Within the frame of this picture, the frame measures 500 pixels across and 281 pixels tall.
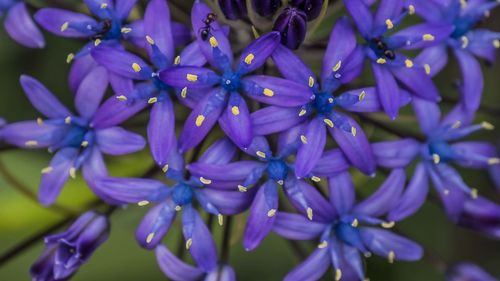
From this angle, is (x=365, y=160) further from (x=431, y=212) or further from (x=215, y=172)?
(x=431, y=212)

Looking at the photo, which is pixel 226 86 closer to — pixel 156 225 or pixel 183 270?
pixel 156 225

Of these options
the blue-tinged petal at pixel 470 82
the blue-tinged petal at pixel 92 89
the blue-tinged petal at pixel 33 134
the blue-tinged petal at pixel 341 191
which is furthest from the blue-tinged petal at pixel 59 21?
the blue-tinged petal at pixel 470 82

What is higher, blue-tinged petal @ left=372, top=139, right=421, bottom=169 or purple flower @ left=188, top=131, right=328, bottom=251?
purple flower @ left=188, top=131, right=328, bottom=251

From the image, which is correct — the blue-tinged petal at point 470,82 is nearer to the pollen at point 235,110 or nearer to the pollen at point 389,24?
the pollen at point 389,24

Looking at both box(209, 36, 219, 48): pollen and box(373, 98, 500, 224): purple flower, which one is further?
box(373, 98, 500, 224): purple flower

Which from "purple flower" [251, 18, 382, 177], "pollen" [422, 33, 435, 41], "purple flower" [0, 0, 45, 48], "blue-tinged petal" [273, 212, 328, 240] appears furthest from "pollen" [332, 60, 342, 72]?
"purple flower" [0, 0, 45, 48]

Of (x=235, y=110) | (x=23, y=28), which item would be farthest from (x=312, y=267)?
(x=23, y=28)

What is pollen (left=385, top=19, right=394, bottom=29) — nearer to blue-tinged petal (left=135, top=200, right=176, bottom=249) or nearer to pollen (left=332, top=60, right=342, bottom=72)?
pollen (left=332, top=60, right=342, bottom=72)

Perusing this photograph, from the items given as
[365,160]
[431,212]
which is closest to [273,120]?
[365,160]
